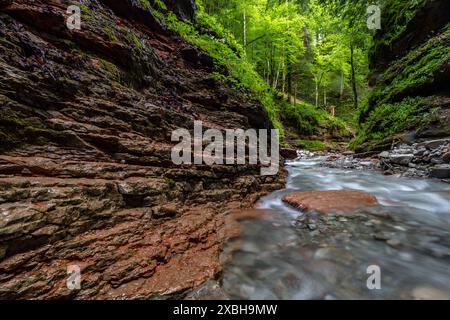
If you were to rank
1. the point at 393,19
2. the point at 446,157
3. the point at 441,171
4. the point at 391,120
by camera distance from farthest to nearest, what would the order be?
the point at 393,19, the point at 391,120, the point at 446,157, the point at 441,171

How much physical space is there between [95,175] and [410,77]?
1227 cm

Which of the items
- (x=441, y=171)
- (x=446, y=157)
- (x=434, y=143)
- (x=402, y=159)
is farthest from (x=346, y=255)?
(x=434, y=143)

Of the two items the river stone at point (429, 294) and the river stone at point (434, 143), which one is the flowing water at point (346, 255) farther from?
the river stone at point (434, 143)

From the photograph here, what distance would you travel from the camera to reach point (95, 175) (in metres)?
2.84

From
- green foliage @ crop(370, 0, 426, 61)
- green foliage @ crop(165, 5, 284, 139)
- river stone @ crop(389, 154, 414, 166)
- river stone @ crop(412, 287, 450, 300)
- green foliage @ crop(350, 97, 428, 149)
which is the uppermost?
green foliage @ crop(370, 0, 426, 61)

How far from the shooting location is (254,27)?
17609 mm

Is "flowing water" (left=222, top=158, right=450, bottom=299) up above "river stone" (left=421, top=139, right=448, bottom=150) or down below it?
below

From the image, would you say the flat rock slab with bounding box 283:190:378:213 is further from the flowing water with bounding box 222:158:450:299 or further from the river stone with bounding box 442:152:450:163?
the river stone with bounding box 442:152:450:163

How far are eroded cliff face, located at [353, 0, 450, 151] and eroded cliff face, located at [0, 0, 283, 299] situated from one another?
7.29 meters

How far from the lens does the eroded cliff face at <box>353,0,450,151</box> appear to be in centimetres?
811

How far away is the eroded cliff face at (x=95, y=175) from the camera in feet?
6.48

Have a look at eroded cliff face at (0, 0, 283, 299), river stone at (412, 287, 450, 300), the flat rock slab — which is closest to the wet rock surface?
the flat rock slab

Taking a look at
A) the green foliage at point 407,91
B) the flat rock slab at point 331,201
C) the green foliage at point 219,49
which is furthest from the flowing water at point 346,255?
the green foliage at point 407,91

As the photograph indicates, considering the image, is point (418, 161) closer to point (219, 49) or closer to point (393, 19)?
point (219, 49)
